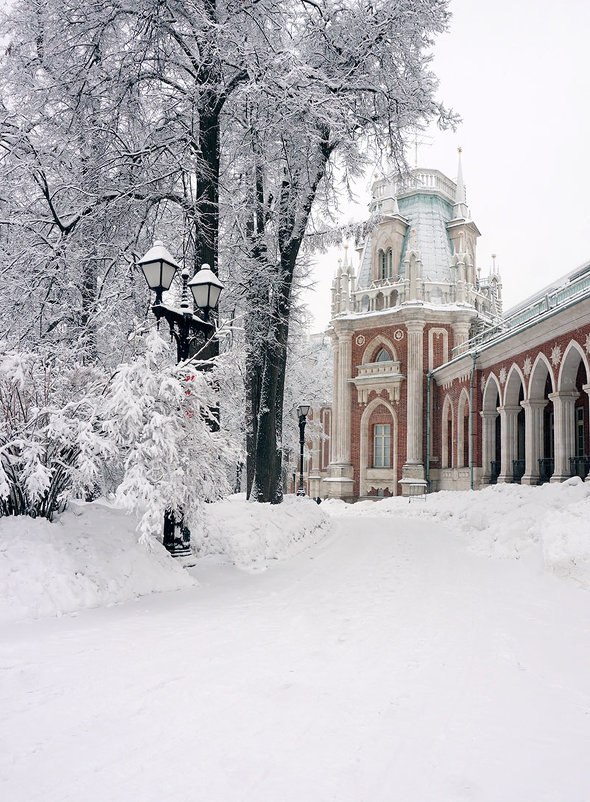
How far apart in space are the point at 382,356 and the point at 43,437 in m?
27.3

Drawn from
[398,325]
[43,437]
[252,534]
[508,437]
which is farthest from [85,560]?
[398,325]

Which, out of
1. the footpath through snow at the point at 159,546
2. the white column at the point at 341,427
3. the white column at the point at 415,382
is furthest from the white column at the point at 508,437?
the white column at the point at 341,427

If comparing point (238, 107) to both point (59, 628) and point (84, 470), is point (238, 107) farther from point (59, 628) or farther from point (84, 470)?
point (59, 628)

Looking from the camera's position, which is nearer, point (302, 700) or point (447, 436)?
point (302, 700)

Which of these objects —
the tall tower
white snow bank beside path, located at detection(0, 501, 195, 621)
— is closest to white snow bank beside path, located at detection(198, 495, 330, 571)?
white snow bank beside path, located at detection(0, 501, 195, 621)

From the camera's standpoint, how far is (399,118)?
12398 mm

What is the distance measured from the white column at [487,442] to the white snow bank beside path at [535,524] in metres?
6.05

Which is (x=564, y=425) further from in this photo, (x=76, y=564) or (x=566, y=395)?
(x=76, y=564)

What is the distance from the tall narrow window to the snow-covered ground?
77.6ft

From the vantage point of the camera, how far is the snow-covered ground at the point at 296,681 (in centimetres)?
292

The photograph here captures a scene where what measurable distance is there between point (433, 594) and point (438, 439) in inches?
948

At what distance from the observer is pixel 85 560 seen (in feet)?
21.3

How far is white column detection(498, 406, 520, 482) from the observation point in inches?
811

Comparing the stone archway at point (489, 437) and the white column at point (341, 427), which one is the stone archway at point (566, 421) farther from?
the white column at point (341, 427)
